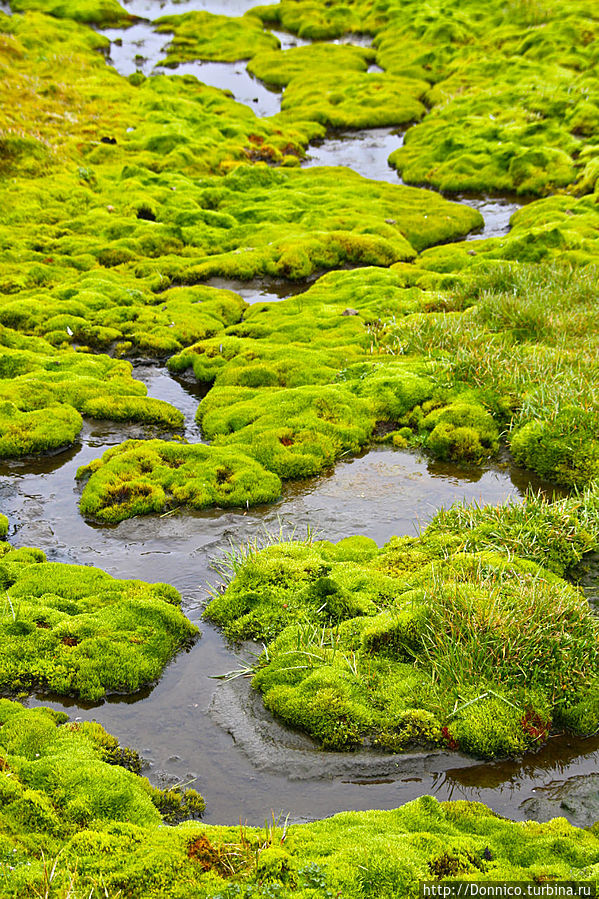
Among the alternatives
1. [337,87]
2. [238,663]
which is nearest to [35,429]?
[238,663]

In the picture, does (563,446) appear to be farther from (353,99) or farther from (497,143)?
(353,99)

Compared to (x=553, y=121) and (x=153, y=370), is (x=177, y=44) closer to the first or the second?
(x=553, y=121)

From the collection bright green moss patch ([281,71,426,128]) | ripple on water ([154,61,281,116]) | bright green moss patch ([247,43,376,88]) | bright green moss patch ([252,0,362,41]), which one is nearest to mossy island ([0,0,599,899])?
bright green moss patch ([281,71,426,128])

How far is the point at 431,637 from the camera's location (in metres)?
8.48

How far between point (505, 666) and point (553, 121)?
29523 millimetres

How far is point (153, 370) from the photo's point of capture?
16.7 m

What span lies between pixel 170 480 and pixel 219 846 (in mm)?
7247

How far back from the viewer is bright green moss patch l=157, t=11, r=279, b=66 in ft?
163

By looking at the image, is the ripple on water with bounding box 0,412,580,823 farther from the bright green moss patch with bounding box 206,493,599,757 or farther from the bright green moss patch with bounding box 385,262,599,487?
the bright green moss patch with bounding box 385,262,599,487

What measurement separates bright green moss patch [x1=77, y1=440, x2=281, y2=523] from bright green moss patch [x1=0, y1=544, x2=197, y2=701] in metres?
1.97

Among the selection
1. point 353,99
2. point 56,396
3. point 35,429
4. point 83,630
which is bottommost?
point 83,630

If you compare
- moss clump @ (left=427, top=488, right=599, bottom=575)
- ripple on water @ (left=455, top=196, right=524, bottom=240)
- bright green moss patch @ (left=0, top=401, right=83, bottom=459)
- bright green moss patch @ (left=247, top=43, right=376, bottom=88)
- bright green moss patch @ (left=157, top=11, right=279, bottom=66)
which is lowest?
moss clump @ (left=427, top=488, right=599, bottom=575)

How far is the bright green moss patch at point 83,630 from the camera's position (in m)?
8.31

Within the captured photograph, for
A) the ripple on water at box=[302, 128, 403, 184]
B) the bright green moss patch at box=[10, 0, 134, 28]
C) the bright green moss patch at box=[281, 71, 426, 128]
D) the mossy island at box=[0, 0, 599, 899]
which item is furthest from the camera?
the bright green moss patch at box=[10, 0, 134, 28]
